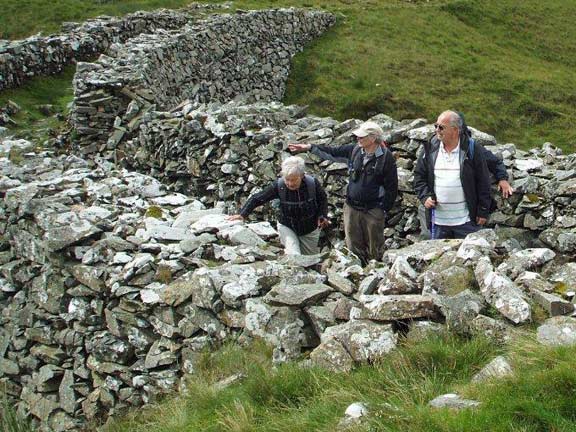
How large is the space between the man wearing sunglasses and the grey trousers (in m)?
0.82

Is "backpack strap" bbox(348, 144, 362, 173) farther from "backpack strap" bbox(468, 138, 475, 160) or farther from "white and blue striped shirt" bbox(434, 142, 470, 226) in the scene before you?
"backpack strap" bbox(468, 138, 475, 160)

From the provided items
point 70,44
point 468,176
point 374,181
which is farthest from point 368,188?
point 70,44

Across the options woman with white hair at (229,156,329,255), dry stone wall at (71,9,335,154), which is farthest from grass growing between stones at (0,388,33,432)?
dry stone wall at (71,9,335,154)

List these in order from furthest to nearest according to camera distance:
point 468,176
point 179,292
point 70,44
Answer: point 70,44 < point 468,176 < point 179,292

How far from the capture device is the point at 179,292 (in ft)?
24.4

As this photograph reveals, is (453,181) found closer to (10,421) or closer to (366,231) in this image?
(366,231)

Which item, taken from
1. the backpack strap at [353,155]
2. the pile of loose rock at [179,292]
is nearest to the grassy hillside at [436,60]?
the pile of loose rock at [179,292]

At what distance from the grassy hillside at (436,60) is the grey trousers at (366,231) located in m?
15.1

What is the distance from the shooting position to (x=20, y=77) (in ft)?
75.1

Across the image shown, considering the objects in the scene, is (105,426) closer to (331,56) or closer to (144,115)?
(144,115)

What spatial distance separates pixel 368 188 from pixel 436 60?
2385cm

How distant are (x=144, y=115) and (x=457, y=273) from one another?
402 inches

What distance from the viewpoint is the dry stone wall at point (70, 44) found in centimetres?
2273

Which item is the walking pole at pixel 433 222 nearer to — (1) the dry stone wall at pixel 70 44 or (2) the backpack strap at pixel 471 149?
(2) the backpack strap at pixel 471 149
